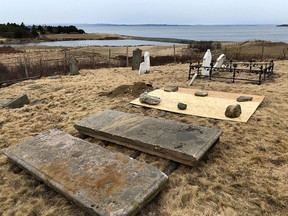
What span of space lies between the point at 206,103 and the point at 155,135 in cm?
269

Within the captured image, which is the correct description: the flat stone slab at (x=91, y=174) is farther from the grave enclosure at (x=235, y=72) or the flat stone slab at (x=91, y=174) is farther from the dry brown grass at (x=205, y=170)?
the grave enclosure at (x=235, y=72)

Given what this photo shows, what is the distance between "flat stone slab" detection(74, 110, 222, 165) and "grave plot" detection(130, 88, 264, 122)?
4.36 ft

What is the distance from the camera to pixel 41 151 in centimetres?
380

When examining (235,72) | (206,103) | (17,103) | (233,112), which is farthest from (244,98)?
(17,103)

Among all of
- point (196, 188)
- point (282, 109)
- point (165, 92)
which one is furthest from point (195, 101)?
point (196, 188)

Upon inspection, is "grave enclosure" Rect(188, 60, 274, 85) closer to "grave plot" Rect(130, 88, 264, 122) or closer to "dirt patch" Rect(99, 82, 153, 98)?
"grave plot" Rect(130, 88, 264, 122)

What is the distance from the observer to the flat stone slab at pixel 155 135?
3.67m

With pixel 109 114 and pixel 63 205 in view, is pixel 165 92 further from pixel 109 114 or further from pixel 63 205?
pixel 63 205

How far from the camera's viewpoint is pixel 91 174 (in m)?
3.15

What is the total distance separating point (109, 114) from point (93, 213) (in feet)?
9.32

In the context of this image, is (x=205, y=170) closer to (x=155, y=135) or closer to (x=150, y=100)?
(x=155, y=135)

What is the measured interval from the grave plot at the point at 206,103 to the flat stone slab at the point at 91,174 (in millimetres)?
2742

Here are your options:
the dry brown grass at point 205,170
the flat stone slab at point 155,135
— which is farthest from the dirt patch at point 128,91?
the flat stone slab at point 155,135

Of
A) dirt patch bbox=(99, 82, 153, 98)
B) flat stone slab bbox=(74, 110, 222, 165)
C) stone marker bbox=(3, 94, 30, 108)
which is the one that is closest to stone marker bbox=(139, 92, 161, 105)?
dirt patch bbox=(99, 82, 153, 98)
